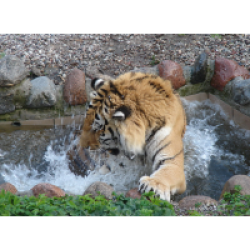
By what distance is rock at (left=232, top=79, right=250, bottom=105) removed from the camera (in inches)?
167

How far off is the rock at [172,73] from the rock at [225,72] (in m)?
0.41

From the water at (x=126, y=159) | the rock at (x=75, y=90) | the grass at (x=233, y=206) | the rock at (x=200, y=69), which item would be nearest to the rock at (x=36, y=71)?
the rock at (x=75, y=90)

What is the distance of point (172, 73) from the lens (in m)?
4.59

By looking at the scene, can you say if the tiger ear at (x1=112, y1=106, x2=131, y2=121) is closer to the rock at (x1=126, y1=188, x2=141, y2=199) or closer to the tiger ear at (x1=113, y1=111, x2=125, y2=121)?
the tiger ear at (x1=113, y1=111, x2=125, y2=121)

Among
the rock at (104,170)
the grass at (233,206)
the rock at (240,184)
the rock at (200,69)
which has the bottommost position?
the rock at (104,170)

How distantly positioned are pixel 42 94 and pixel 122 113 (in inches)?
60.8

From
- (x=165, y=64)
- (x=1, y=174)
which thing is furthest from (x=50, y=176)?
(x=165, y=64)

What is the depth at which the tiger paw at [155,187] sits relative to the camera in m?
2.83

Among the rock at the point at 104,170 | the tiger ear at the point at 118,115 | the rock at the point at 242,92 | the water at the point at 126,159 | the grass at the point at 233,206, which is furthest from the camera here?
the rock at the point at 242,92

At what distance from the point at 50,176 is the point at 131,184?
797 millimetres

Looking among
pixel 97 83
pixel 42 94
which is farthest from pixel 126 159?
pixel 42 94

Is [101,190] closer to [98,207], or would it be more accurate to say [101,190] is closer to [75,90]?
[98,207]

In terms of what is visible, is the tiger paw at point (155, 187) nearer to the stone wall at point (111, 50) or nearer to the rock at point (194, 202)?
the rock at point (194, 202)

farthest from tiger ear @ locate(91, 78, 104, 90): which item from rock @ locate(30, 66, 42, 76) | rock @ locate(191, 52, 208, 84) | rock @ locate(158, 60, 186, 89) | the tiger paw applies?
rock @ locate(191, 52, 208, 84)
